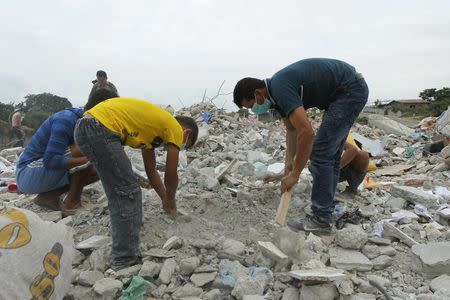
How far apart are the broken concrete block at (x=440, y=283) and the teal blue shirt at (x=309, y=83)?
4.56ft

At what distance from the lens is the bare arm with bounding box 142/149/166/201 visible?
10.7 feet

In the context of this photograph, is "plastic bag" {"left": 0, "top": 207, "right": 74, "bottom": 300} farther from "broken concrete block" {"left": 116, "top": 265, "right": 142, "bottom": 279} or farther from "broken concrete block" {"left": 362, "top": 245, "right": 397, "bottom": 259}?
"broken concrete block" {"left": 362, "top": 245, "right": 397, "bottom": 259}

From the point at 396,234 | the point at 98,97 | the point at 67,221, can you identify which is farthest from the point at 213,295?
the point at 98,97

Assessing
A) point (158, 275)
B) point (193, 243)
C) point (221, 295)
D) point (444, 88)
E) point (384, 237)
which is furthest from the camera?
point (444, 88)

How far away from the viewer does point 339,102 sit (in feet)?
10.4

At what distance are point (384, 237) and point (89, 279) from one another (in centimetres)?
220

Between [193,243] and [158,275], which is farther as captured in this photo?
[193,243]

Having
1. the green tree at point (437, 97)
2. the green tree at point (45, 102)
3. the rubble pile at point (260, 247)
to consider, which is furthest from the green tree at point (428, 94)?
the rubble pile at point (260, 247)

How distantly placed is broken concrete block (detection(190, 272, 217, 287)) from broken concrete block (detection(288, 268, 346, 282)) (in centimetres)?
50

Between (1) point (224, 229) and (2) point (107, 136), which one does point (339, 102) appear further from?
(2) point (107, 136)

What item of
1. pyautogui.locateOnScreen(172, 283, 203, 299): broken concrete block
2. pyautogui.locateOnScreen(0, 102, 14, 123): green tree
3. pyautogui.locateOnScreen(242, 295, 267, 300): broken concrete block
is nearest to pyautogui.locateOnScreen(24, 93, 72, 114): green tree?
pyautogui.locateOnScreen(0, 102, 14, 123): green tree

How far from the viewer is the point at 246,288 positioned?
247 cm

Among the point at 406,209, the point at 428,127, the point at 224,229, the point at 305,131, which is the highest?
the point at 305,131

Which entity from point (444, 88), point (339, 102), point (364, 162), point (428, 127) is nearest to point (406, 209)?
point (364, 162)
